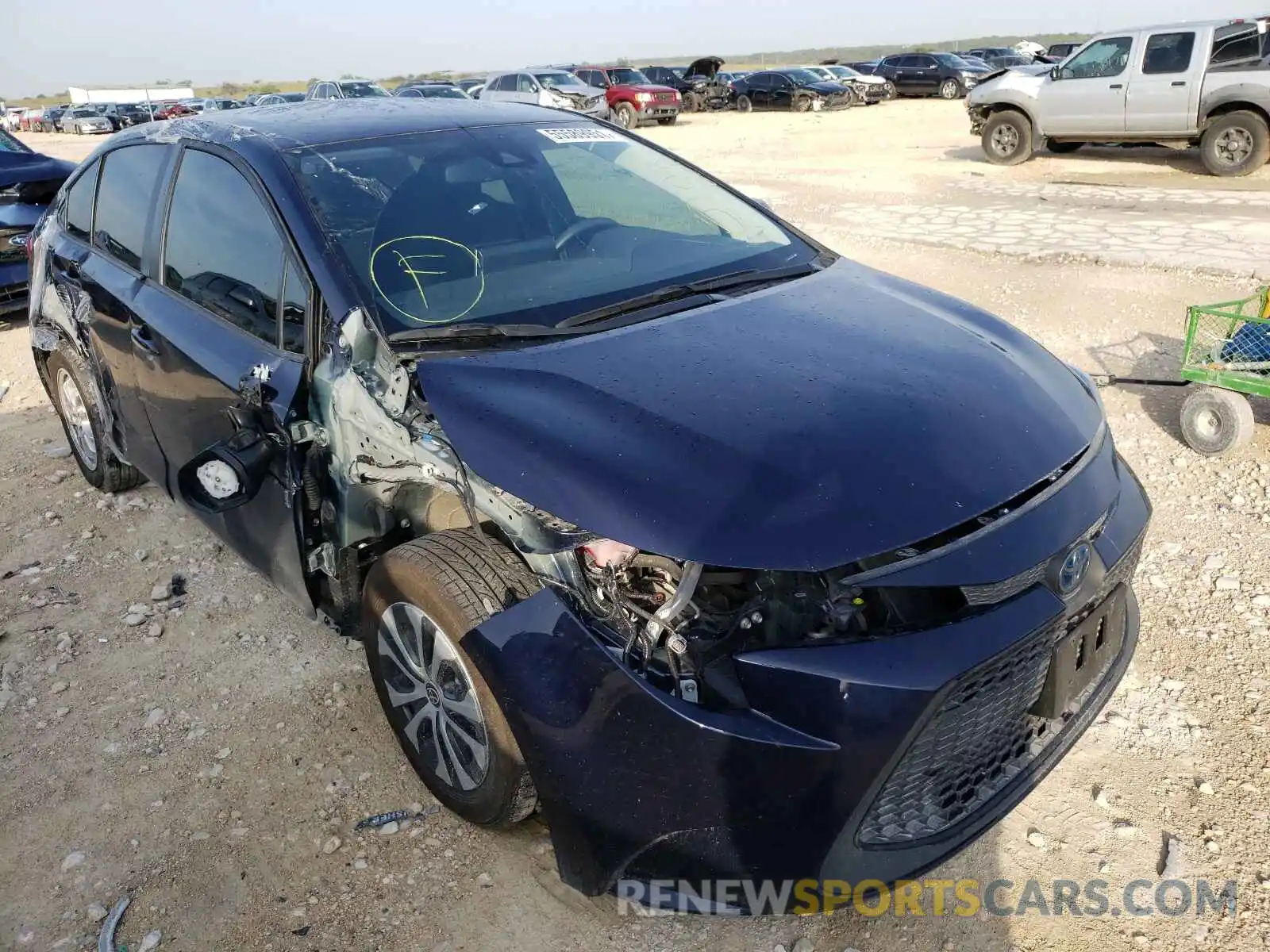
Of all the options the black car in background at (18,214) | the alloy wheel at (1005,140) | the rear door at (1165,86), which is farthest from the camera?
the alloy wheel at (1005,140)

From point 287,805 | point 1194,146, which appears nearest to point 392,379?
point 287,805

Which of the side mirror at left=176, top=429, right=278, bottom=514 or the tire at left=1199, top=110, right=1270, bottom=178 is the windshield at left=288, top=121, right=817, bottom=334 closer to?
the side mirror at left=176, top=429, right=278, bottom=514

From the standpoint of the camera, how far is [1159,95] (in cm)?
1202

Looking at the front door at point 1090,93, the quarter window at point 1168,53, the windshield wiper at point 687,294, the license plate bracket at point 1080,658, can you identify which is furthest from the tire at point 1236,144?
the license plate bracket at point 1080,658

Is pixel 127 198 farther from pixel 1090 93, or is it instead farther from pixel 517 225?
pixel 1090 93

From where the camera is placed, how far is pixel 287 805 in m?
2.64

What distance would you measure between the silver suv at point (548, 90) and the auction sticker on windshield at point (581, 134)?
1911cm

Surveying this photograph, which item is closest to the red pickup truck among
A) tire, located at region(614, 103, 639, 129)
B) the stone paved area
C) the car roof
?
tire, located at region(614, 103, 639, 129)

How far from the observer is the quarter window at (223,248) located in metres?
2.75

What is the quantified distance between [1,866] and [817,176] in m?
13.1

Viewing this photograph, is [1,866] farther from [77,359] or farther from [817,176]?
[817,176]

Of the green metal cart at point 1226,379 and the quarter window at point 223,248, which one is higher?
the quarter window at point 223,248

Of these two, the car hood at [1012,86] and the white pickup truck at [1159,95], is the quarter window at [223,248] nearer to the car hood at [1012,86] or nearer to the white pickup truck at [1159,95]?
the white pickup truck at [1159,95]

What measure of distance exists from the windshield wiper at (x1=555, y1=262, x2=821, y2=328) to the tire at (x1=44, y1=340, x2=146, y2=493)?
104 inches
